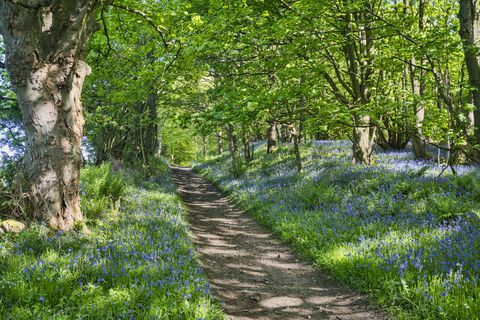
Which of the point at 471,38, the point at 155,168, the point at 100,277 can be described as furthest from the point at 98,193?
the point at 155,168

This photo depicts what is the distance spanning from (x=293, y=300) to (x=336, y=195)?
200 inches

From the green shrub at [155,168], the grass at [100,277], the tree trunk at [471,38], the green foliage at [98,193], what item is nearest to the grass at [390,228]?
the tree trunk at [471,38]

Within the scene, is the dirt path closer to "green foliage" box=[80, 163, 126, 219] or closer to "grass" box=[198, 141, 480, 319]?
"grass" box=[198, 141, 480, 319]

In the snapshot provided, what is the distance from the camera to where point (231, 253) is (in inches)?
328

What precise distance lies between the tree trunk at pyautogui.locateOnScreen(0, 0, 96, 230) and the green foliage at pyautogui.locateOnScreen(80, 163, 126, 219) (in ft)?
4.01

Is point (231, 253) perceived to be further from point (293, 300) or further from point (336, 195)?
point (336, 195)

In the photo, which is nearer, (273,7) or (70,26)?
(70,26)

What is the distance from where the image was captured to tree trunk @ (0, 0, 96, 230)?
599 cm

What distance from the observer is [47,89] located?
6133 millimetres

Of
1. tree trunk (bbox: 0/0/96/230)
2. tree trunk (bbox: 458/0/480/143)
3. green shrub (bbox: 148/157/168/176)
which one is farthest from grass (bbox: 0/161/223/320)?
green shrub (bbox: 148/157/168/176)

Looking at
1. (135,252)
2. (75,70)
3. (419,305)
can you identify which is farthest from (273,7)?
(419,305)

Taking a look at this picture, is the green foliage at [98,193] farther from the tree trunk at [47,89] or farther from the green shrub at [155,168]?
the green shrub at [155,168]

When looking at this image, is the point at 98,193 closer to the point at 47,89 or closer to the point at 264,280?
the point at 47,89

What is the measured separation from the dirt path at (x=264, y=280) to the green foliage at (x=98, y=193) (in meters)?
2.41
